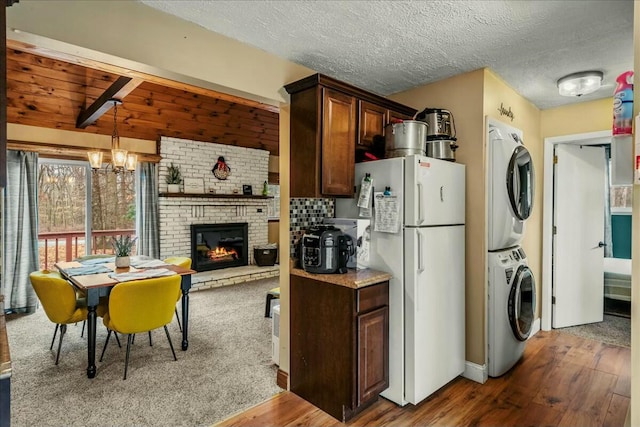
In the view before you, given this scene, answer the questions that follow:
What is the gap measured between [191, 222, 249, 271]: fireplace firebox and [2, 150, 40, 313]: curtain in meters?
2.08

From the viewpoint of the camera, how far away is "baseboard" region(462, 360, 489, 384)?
267cm

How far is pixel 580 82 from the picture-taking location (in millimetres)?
2805

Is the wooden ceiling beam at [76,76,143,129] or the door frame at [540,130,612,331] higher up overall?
the wooden ceiling beam at [76,76,143,129]

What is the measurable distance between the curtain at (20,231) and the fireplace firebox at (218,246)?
82.0 inches

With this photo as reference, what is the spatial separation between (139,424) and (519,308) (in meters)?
2.94

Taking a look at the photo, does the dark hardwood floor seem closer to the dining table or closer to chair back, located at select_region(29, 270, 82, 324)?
the dining table


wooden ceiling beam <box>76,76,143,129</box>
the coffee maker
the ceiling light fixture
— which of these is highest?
wooden ceiling beam <box>76,76,143,129</box>

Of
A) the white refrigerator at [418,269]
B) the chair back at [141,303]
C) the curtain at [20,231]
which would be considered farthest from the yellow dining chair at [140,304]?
the curtain at [20,231]

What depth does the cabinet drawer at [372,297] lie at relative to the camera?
2.13 meters

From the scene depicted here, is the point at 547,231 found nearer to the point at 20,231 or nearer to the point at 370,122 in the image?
the point at 370,122

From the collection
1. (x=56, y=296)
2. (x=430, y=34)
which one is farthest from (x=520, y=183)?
(x=56, y=296)

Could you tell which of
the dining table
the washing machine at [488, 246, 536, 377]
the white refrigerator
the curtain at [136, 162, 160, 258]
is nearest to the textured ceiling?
the white refrigerator

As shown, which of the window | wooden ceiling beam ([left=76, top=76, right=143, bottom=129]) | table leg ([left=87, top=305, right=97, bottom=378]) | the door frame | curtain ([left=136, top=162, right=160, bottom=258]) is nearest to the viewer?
table leg ([left=87, top=305, right=97, bottom=378])

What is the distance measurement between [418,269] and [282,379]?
1.34m
